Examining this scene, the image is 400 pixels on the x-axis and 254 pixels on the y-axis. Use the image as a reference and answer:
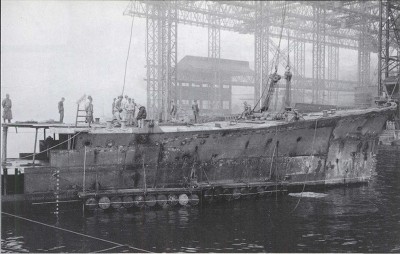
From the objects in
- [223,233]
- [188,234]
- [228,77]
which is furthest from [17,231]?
[228,77]

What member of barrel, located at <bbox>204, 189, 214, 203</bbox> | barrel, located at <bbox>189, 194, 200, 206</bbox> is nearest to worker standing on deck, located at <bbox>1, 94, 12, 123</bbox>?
barrel, located at <bbox>189, 194, 200, 206</bbox>

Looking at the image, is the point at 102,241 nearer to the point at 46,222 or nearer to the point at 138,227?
the point at 138,227

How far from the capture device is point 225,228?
15.8 metres

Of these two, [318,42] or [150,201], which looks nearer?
[150,201]

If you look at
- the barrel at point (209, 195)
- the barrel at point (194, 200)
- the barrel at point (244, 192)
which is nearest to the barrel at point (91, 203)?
the barrel at point (194, 200)

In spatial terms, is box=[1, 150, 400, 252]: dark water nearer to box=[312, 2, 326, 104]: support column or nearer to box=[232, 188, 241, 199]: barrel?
box=[232, 188, 241, 199]: barrel

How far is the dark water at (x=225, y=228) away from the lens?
13586 mm

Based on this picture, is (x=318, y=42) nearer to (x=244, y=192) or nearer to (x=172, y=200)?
(x=244, y=192)

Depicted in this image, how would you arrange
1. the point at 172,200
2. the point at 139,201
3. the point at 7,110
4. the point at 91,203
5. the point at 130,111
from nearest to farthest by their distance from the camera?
the point at 91,203, the point at 139,201, the point at 172,200, the point at 7,110, the point at 130,111

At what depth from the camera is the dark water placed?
1359cm

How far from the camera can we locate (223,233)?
15.1 metres

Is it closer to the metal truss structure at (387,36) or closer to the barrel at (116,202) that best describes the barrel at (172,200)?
the barrel at (116,202)

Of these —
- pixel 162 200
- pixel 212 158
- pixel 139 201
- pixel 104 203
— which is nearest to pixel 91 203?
pixel 104 203

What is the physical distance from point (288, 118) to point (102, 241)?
1255cm
